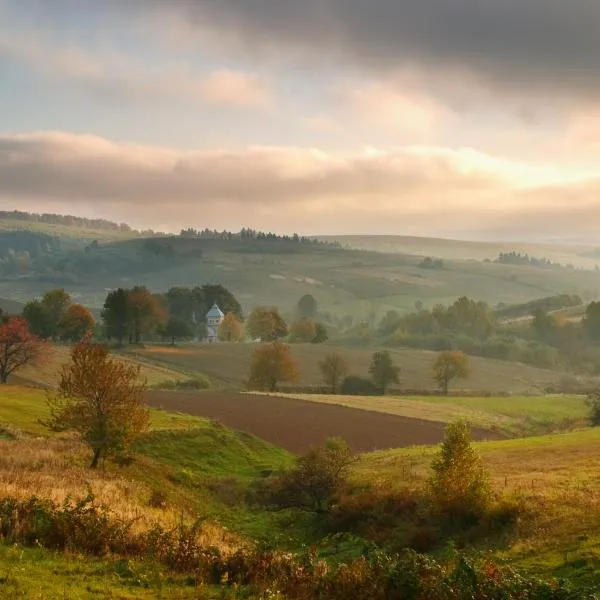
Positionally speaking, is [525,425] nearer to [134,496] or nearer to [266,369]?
[266,369]

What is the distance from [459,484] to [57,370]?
66.6 meters

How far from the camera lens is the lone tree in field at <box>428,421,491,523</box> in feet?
106

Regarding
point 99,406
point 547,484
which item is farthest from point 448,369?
point 99,406

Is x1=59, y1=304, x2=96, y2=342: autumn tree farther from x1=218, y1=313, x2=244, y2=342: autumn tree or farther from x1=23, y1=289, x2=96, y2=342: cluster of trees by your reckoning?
x1=218, y1=313, x2=244, y2=342: autumn tree

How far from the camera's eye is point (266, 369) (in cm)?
11719

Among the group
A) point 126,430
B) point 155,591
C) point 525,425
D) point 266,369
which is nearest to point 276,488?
point 126,430

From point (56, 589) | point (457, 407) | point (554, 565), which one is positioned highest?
point (56, 589)

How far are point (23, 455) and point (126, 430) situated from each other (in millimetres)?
5781

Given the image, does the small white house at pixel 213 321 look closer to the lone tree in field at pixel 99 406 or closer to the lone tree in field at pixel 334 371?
the lone tree in field at pixel 334 371

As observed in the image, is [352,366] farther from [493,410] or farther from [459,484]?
[459,484]

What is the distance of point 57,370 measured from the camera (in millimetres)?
86812

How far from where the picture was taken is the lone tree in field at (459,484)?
→ 106 ft

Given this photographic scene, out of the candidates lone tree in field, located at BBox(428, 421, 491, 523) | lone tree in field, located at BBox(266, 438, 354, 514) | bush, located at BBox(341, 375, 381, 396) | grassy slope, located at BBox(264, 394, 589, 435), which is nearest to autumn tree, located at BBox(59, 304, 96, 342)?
bush, located at BBox(341, 375, 381, 396)

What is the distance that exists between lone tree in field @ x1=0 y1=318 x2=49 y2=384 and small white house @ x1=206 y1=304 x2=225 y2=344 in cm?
9854
